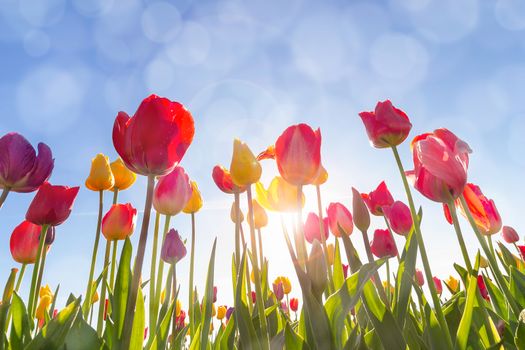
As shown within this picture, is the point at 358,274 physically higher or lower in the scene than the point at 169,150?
lower

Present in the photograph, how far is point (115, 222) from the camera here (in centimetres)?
255

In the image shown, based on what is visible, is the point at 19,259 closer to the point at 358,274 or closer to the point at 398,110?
the point at 358,274

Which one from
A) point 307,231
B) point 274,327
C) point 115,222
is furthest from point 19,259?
point 307,231

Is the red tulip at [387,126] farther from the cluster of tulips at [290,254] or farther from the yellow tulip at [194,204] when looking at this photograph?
the yellow tulip at [194,204]

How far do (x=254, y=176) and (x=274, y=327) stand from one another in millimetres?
893

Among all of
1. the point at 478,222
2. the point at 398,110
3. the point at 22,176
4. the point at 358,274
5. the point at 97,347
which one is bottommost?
the point at 97,347

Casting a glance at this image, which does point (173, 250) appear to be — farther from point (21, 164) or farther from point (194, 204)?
point (21, 164)

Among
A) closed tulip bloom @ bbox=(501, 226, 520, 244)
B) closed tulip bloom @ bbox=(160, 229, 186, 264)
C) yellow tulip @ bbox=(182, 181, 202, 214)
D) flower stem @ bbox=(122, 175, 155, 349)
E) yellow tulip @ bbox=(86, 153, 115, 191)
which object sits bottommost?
flower stem @ bbox=(122, 175, 155, 349)

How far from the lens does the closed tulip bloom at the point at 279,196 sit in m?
2.41

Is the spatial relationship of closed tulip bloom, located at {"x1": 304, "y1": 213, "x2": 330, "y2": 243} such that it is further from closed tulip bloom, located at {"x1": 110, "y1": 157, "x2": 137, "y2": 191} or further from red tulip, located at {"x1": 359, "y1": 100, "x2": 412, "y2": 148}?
closed tulip bloom, located at {"x1": 110, "y1": 157, "x2": 137, "y2": 191}

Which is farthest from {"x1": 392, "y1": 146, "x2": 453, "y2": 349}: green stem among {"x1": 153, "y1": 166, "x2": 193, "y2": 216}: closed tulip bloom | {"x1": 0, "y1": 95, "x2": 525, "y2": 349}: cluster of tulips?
{"x1": 153, "y1": 166, "x2": 193, "y2": 216}: closed tulip bloom

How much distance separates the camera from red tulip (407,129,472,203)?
64.2 inches

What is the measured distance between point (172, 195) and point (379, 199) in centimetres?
147

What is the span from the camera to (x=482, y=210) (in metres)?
2.12
